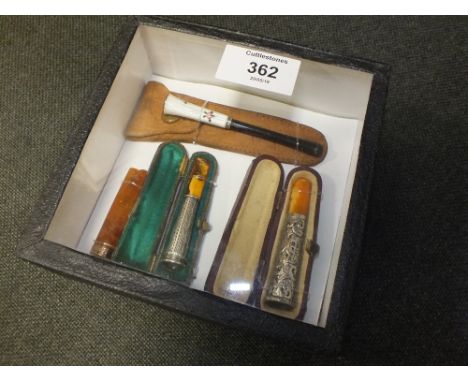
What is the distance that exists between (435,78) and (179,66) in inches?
33.3

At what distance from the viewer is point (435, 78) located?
4.45 feet

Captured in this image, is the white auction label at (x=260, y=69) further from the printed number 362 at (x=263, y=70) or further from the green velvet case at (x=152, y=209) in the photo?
the green velvet case at (x=152, y=209)

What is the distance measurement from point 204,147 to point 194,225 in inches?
9.3

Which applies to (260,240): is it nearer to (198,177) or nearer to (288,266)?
(288,266)

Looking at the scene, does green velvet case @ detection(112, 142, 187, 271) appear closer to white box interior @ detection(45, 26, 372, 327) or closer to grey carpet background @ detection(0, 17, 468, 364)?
white box interior @ detection(45, 26, 372, 327)

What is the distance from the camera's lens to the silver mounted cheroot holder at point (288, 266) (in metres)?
0.84

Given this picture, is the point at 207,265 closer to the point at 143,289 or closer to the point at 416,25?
the point at 143,289

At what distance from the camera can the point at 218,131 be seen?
106 cm

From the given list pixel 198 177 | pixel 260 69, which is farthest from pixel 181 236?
pixel 260 69

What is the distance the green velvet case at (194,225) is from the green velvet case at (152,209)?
2 centimetres

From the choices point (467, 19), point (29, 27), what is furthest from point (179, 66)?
point (467, 19)

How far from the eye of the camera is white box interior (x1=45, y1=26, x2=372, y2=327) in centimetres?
90

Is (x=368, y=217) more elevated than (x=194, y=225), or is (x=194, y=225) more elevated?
(x=368, y=217)

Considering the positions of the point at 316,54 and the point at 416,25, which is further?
A: the point at 416,25
